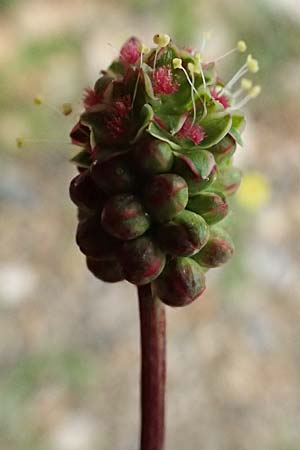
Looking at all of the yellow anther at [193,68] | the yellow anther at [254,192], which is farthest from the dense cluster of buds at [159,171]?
the yellow anther at [254,192]

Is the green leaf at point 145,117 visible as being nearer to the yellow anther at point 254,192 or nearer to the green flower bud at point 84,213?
the green flower bud at point 84,213

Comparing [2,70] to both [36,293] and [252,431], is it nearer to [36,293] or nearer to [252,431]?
[36,293]

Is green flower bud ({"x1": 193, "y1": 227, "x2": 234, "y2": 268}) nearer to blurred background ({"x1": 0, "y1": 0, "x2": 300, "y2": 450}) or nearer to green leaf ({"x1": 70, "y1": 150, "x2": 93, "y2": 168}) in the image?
green leaf ({"x1": 70, "y1": 150, "x2": 93, "y2": 168})

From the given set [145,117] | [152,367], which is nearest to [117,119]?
[145,117]

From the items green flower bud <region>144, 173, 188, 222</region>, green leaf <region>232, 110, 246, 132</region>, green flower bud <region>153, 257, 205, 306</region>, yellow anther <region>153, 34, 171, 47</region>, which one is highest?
yellow anther <region>153, 34, 171, 47</region>

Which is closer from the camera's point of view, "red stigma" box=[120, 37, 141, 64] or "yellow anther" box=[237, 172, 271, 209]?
"red stigma" box=[120, 37, 141, 64]

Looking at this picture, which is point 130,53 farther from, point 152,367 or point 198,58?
point 152,367

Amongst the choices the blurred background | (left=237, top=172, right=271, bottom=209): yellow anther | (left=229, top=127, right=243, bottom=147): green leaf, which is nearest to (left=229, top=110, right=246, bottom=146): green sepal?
(left=229, top=127, right=243, bottom=147): green leaf
